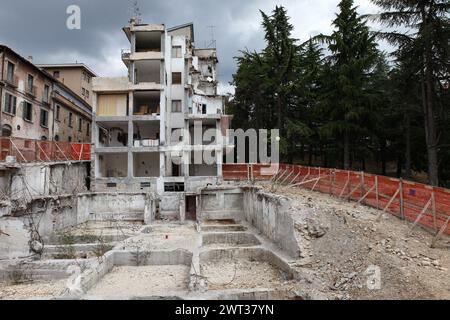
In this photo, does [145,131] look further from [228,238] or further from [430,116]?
[430,116]

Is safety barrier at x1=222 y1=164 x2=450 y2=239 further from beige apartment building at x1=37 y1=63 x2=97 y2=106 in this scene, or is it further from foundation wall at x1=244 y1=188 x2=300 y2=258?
beige apartment building at x1=37 y1=63 x2=97 y2=106

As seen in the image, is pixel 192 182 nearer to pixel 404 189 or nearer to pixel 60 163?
pixel 60 163

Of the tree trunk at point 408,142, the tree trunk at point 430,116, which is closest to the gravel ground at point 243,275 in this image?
the tree trunk at point 430,116

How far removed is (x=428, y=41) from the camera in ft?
64.6

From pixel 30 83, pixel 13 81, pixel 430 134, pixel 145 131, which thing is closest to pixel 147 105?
pixel 145 131

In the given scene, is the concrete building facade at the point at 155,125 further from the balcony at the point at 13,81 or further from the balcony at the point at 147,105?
the balcony at the point at 13,81

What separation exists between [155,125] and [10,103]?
1258 centimetres

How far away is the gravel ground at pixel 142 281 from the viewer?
1112 cm

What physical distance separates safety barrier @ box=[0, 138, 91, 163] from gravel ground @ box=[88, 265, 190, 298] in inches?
437

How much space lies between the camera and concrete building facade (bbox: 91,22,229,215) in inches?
1169

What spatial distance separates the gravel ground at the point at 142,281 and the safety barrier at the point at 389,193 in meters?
8.87

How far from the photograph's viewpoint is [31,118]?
29.8 meters
